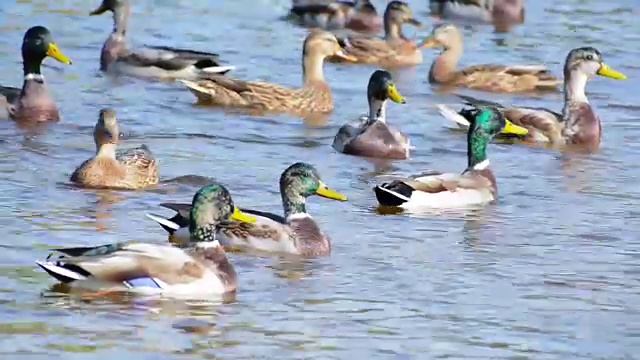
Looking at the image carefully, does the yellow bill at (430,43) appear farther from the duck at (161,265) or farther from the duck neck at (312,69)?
the duck at (161,265)

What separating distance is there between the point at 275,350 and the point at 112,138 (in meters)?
5.10

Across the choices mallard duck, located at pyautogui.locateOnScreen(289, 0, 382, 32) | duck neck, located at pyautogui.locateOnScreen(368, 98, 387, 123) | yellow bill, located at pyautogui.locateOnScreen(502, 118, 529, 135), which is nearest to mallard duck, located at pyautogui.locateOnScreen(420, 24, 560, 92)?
duck neck, located at pyautogui.locateOnScreen(368, 98, 387, 123)

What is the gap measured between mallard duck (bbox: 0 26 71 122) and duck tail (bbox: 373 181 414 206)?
4.53 m

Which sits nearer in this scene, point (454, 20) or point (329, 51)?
point (329, 51)

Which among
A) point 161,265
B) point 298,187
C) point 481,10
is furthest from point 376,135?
point 481,10

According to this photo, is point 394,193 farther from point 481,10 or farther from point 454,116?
point 481,10

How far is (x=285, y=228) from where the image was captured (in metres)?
11.8

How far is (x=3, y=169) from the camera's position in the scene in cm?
1445

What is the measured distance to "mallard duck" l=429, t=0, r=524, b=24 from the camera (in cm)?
2558

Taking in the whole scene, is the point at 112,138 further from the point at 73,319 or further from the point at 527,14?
the point at 527,14

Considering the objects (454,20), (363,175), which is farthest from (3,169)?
(454,20)

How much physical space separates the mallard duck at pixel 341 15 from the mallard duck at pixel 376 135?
28.8ft

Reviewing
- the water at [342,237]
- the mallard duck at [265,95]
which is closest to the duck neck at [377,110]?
the water at [342,237]

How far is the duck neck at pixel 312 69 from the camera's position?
18.9 metres
